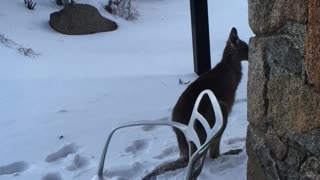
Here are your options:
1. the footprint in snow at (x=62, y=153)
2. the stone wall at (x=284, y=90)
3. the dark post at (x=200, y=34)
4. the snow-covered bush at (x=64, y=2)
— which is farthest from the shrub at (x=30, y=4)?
the stone wall at (x=284, y=90)

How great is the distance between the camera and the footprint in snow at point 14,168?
4.16 m

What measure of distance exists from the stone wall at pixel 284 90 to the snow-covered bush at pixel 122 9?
9696mm

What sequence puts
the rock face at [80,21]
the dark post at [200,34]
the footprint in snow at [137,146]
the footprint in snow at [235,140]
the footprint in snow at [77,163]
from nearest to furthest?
→ the footprint in snow at [77,163] → the footprint in snow at [137,146] → the footprint in snow at [235,140] → the dark post at [200,34] → the rock face at [80,21]

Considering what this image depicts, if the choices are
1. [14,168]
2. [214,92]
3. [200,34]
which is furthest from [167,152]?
[200,34]

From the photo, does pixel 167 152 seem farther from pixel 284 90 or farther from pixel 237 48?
pixel 284 90

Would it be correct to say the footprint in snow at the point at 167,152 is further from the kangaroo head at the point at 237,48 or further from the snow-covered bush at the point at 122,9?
the snow-covered bush at the point at 122,9

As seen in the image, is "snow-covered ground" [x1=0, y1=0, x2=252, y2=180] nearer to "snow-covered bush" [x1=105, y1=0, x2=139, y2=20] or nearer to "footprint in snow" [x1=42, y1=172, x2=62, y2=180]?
"footprint in snow" [x1=42, y1=172, x2=62, y2=180]

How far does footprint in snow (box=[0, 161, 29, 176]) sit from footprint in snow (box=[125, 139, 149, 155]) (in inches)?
34.3

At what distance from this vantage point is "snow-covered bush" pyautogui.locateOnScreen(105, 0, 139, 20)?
40.2 ft

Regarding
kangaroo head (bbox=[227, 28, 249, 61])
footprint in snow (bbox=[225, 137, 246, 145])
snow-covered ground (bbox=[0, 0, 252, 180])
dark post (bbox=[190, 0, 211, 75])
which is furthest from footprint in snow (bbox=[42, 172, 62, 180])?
dark post (bbox=[190, 0, 211, 75])

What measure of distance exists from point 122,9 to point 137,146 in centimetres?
834

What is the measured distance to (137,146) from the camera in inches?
179

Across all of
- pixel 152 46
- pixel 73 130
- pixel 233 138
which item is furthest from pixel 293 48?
pixel 152 46

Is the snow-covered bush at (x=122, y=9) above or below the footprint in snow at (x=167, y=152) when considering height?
below
